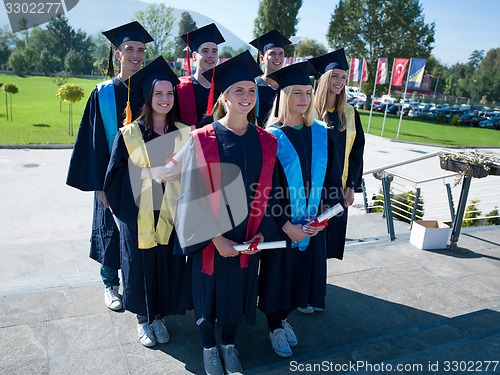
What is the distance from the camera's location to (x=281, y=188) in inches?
110

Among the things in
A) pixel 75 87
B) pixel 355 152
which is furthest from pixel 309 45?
pixel 355 152

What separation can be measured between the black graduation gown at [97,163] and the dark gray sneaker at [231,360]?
116 centimetres

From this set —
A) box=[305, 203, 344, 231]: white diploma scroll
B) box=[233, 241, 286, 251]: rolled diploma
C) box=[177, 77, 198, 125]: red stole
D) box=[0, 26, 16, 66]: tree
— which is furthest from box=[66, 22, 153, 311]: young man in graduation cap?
box=[0, 26, 16, 66]: tree

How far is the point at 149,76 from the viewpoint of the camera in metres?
2.85

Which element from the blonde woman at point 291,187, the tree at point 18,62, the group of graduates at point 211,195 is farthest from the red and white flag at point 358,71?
the tree at point 18,62

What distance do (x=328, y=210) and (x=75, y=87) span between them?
53.2 feet

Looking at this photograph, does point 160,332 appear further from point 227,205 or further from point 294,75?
point 294,75

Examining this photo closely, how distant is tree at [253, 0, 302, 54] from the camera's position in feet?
134

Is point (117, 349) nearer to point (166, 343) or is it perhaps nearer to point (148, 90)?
point (166, 343)

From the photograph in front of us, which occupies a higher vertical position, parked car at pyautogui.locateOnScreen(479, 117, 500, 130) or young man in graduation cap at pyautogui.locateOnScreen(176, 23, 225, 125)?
young man in graduation cap at pyautogui.locateOnScreen(176, 23, 225, 125)

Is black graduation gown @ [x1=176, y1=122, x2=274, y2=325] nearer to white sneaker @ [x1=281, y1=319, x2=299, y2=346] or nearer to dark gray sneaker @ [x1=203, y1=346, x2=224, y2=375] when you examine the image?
dark gray sneaker @ [x1=203, y1=346, x2=224, y2=375]

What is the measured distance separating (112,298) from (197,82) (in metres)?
1.93

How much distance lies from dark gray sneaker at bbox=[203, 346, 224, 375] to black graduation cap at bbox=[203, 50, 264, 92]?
5.53 feet

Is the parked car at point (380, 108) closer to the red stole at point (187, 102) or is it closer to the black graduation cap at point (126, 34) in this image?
the red stole at point (187, 102)
